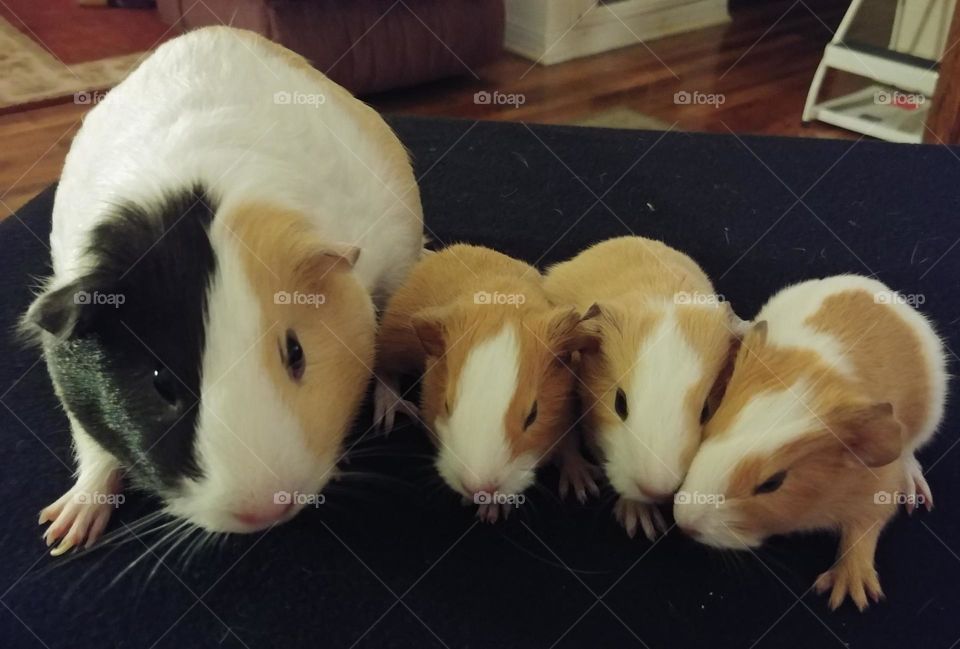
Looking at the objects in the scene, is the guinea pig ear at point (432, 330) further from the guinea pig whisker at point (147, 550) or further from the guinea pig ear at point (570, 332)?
the guinea pig whisker at point (147, 550)

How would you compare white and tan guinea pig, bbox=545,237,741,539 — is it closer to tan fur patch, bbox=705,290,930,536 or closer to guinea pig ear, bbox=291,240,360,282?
tan fur patch, bbox=705,290,930,536

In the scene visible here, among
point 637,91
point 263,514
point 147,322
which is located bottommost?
point 637,91

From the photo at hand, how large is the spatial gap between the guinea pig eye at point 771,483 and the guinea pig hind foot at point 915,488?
1.02 feet

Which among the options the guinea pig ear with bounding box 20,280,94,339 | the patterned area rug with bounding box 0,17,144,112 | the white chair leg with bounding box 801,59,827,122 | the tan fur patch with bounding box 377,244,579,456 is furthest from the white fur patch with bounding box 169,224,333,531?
the white chair leg with bounding box 801,59,827,122

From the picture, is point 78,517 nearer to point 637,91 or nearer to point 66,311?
point 66,311

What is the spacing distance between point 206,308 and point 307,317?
147 millimetres

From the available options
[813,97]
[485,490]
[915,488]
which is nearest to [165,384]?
[485,490]

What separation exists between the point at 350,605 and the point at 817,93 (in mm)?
3268

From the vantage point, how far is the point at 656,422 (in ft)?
3.38

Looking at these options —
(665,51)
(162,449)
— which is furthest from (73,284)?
(665,51)

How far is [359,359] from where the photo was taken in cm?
112

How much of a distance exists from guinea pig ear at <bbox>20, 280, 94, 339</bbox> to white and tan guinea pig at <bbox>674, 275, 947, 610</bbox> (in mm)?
734

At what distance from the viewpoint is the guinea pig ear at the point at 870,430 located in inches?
38.0

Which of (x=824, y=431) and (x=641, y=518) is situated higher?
(x=824, y=431)
